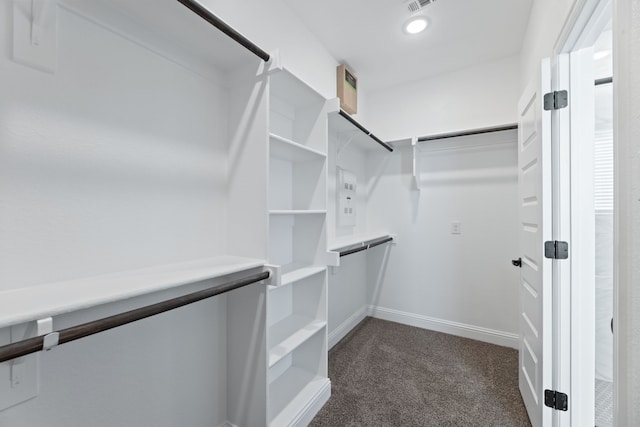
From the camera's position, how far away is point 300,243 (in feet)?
5.94

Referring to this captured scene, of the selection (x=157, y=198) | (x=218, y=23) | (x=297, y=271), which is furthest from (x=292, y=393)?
(x=218, y=23)

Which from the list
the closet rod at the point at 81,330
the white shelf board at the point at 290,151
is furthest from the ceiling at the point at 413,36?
the closet rod at the point at 81,330

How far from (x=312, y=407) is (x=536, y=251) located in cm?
159

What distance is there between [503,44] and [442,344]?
2.73 m

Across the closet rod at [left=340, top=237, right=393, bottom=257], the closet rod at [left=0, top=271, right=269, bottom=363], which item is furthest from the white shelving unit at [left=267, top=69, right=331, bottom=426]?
the closet rod at [left=0, top=271, right=269, bottom=363]

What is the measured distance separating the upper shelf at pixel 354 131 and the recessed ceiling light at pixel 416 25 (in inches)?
31.8

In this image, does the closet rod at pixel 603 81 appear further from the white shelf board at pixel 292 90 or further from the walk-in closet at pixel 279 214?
the white shelf board at pixel 292 90

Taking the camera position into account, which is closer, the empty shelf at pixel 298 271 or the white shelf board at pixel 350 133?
the empty shelf at pixel 298 271

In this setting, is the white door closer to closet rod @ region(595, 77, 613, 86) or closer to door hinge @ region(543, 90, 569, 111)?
door hinge @ region(543, 90, 569, 111)

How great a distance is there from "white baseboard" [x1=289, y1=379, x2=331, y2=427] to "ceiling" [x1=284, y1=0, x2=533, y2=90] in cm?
259

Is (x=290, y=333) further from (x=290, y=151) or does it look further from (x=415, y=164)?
(x=415, y=164)

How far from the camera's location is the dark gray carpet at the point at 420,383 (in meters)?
1.59

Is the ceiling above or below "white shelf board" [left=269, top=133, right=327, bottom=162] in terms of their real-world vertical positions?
above

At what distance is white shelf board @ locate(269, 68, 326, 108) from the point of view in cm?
Result: 140
